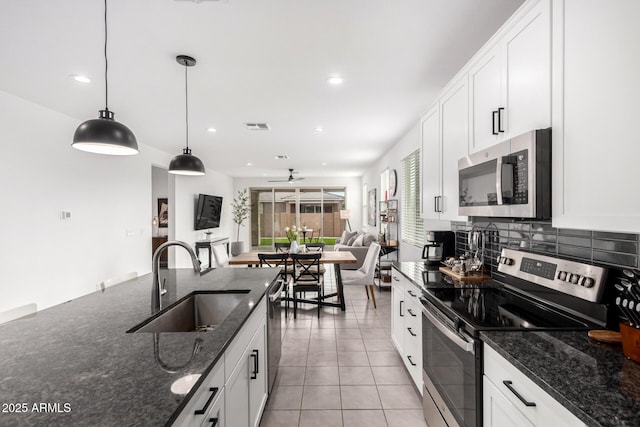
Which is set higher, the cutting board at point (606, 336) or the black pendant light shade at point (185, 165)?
Answer: the black pendant light shade at point (185, 165)

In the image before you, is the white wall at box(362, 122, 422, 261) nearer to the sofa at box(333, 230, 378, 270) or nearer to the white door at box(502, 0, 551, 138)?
the sofa at box(333, 230, 378, 270)

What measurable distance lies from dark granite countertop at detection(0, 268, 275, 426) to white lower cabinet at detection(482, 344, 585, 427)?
104 centimetres

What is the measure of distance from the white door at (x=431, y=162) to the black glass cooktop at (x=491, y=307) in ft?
2.55

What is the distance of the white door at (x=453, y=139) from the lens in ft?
6.69

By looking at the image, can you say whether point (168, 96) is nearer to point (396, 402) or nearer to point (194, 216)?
point (396, 402)

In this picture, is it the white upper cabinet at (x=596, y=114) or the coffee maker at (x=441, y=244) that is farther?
the coffee maker at (x=441, y=244)

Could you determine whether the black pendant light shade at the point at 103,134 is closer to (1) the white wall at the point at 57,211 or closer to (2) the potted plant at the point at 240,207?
(1) the white wall at the point at 57,211

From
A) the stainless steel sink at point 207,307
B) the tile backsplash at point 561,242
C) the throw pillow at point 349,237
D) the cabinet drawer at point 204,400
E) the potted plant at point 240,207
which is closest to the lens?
the cabinet drawer at point 204,400

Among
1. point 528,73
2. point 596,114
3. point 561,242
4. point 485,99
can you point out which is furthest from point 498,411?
point 485,99

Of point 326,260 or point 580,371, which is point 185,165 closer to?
point 326,260

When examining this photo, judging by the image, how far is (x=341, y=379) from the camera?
2543 mm

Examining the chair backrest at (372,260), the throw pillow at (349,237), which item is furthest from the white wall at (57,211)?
the throw pillow at (349,237)

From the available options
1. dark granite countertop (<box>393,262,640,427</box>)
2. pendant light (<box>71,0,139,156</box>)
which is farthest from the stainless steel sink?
dark granite countertop (<box>393,262,640,427</box>)

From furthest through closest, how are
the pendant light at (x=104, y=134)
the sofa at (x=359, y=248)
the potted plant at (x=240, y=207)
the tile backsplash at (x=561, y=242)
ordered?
the potted plant at (x=240, y=207) → the sofa at (x=359, y=248) → the pendant light at (x=104, y=134) → the tile backsplash at (x=561, y=242)
